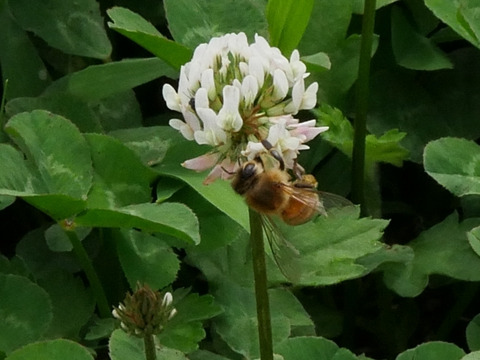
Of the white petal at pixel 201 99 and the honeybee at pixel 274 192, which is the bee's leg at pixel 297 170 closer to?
the honeybee at pixel 274 192

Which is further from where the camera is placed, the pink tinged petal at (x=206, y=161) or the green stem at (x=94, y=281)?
the green stem at (x=94, y=281)

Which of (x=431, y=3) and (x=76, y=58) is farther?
Result: (x=76, y=58)

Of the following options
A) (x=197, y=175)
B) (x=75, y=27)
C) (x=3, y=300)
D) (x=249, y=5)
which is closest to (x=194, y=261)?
(x=197, y=175)

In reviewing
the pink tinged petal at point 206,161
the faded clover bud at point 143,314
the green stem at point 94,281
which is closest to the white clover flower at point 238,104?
the pink tinged petal at point 206,161

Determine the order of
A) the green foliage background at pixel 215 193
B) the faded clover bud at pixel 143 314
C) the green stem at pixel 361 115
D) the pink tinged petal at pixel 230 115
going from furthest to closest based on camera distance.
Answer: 1. the green stem at pixel 361 115
2. the green foliage background at pixel 215 193
3. the faded clover bud at pixel 143 314
4. the pink tinged petal at pixel 230 115

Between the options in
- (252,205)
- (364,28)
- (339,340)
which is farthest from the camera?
(339,340)

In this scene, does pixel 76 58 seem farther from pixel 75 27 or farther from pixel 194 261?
pixel 194 261
